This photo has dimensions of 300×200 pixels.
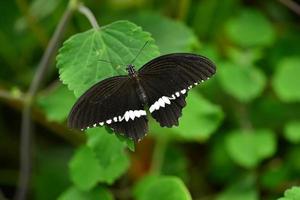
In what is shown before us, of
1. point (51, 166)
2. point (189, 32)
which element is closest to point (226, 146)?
point (189, 32)

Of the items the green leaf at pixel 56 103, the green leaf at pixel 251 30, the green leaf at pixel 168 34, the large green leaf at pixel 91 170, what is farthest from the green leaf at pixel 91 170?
the green leaf at pixel 251 30

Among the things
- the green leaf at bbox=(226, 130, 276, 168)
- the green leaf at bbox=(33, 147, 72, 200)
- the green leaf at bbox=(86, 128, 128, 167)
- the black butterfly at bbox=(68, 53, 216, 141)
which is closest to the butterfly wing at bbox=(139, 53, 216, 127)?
the black butterfly at bbox=(68, 53, 216, 141)

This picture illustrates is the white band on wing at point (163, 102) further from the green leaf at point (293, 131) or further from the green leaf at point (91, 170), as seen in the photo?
the green leaf at point (293, 131)

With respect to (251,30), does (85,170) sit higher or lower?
lower

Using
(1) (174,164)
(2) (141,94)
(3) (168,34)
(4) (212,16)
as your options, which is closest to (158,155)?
(1) (174,164)

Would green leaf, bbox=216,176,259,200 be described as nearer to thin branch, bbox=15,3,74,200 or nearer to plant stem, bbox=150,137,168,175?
plant stem, bbox=150,137,168,175

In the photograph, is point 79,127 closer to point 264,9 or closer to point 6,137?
point 6,137

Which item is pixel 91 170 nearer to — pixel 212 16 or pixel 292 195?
pixel 292 195
